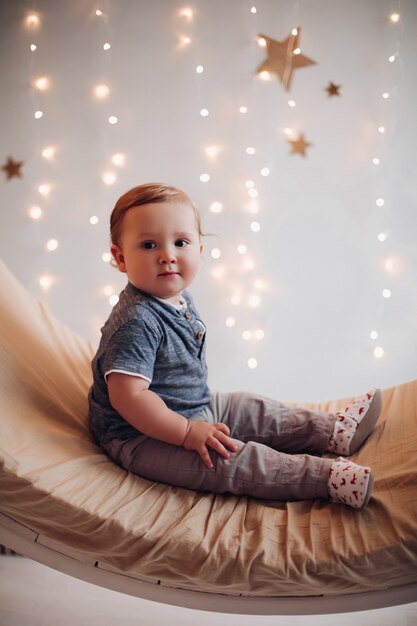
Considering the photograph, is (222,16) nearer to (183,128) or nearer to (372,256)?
(183,128)

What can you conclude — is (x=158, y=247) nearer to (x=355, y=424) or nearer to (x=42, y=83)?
(x=355, y=424)

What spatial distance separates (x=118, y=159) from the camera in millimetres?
1887

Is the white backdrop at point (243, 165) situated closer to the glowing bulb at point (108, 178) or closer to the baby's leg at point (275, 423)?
the glowing bulb at point (108, 178)

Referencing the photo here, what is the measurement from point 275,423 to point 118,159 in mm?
1068

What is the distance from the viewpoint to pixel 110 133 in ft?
6.16

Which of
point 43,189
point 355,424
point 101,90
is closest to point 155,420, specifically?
point 355,424

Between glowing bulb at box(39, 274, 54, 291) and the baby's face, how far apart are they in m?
0.78

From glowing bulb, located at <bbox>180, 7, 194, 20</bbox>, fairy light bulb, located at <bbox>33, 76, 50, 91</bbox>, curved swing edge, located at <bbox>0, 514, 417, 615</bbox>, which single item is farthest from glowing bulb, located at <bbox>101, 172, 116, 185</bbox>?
curved swing edge, located at <bbox>0, 514, 417, 615</bbox>

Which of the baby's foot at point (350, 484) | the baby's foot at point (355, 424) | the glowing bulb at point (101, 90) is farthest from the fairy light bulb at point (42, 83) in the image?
the baby's foot at point (350, 484)

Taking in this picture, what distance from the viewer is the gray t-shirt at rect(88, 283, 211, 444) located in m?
1.08

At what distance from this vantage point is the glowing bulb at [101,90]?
187 centimetres

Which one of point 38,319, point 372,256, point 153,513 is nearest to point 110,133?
point 38,319

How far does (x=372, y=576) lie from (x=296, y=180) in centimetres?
132

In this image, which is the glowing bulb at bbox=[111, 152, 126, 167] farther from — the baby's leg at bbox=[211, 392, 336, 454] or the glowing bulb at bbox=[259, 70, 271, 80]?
the baby's leg at bbox=[211, 392, 336, 454]
